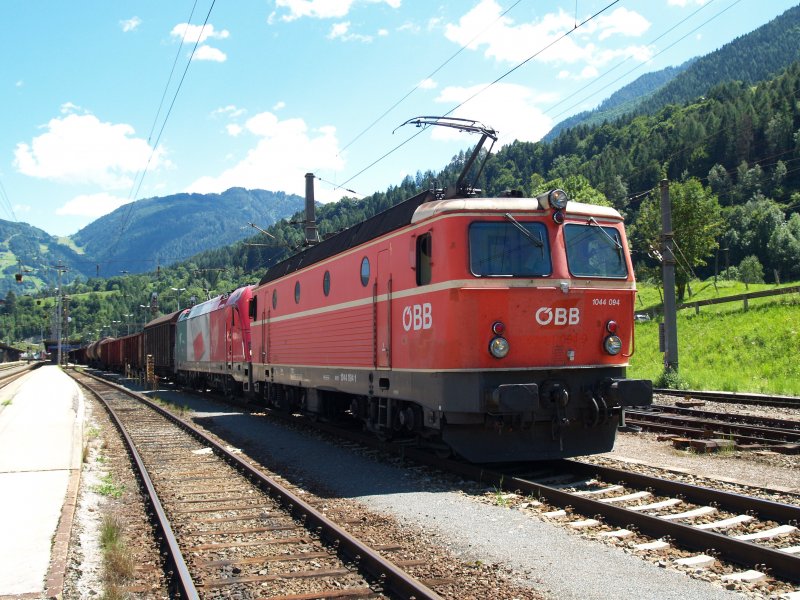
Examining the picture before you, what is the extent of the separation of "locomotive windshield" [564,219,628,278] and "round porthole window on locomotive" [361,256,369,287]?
11.1 feet

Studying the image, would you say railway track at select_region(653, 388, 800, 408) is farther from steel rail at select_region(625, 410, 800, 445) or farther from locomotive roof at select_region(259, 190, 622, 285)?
locomotive roof at select_region(259, 190, 622, 285)

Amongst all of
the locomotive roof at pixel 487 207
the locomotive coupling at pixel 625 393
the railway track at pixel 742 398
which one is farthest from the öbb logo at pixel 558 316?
the railway track at pixel 742 398

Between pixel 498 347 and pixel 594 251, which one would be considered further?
pixel 594 251

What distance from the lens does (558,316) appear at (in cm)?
902

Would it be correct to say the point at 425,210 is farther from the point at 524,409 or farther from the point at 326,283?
the point at 326,283

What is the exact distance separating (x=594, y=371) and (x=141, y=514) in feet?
19.4

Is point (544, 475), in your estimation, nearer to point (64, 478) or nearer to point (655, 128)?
point (64, 478)

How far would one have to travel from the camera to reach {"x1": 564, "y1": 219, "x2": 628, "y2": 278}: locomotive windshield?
9.31 meters

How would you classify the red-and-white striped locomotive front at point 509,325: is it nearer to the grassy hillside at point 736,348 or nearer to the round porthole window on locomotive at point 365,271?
the round porthole window on locomotive at point 365,271

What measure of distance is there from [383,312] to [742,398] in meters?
11.5

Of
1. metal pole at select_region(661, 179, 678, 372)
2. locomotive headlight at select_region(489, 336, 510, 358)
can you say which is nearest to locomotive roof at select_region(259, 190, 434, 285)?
locomotive headlight at select_region(489, 336, 510, 358)

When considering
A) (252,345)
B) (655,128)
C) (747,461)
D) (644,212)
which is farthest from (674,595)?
(655,128)

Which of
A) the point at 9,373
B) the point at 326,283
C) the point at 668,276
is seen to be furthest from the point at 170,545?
the point at 9,373

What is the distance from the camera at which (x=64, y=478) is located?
9.41m
